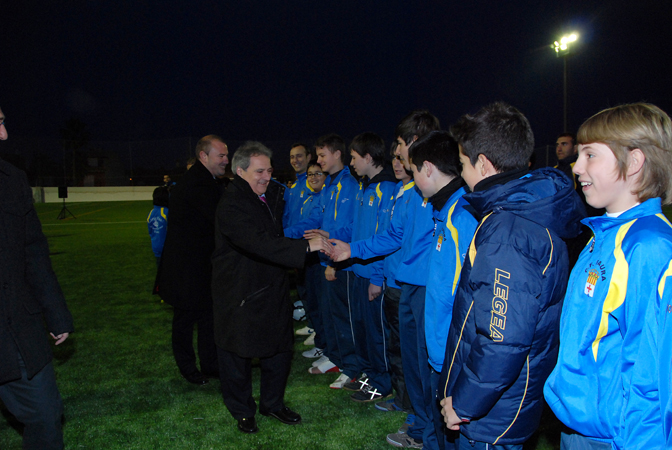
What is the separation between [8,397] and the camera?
210 centimetres

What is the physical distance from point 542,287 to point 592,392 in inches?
14.7

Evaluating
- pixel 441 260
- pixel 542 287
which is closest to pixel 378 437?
pixel 441 260

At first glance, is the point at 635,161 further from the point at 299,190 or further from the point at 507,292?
the point at 299,190

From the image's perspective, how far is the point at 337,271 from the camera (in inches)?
157

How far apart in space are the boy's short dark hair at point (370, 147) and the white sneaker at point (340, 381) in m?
1.98

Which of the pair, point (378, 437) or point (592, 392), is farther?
point (378, 437)

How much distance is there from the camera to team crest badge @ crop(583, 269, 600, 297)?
4.50ft

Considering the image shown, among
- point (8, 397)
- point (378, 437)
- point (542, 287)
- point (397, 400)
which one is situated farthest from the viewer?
point (397, 400)

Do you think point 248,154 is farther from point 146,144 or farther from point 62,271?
point 146,144

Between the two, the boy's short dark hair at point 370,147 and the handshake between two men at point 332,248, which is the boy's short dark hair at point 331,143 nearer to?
the boy's short dark hair at point 370,147

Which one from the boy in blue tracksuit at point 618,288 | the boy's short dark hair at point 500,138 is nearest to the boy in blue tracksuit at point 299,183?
the boy's short dark hair at point 500,138

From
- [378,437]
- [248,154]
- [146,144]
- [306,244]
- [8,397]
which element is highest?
[146,144]

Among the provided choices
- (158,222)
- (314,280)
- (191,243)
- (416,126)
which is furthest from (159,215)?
(416,126)

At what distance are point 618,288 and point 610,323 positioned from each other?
11 cm
